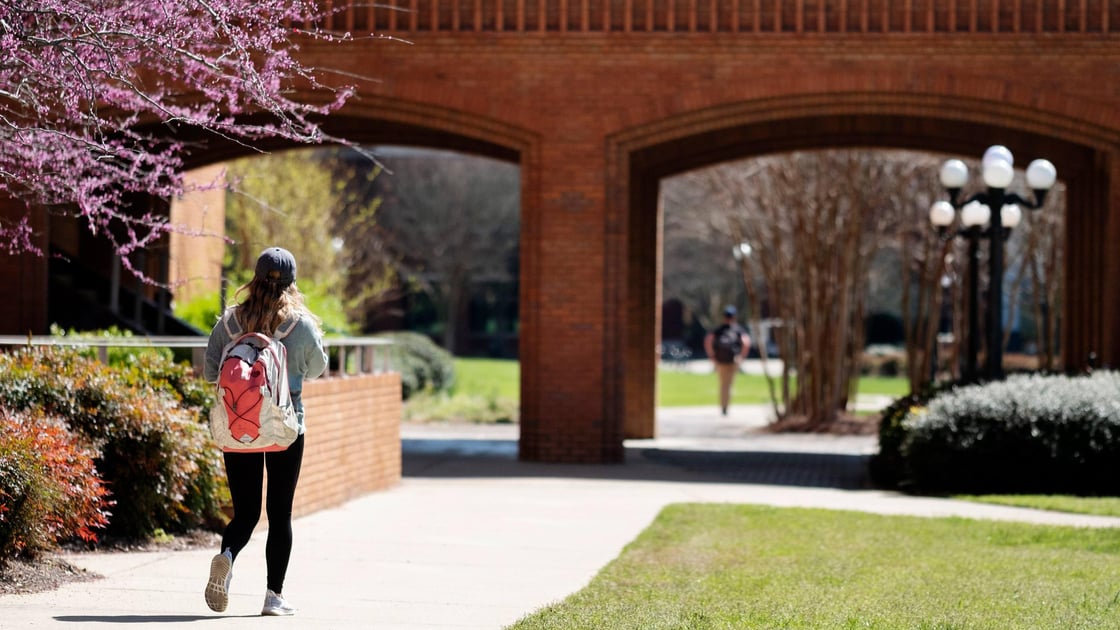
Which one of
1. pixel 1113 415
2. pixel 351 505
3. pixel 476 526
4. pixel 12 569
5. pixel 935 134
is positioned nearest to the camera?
pixel 12 569

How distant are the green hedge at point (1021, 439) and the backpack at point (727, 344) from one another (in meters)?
11.0

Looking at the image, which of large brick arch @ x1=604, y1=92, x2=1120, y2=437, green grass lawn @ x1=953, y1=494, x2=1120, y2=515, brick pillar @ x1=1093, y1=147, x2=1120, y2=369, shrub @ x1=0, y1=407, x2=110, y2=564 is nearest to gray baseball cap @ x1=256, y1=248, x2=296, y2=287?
shrub @ x1=0, y1=407, x2=110, y2=564

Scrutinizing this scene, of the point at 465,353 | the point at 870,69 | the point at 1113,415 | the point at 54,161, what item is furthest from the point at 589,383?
the point at 465,353

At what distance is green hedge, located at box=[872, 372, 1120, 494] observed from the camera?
562 inches

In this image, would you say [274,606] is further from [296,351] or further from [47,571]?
[47,571]

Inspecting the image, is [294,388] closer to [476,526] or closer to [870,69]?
[476,526]

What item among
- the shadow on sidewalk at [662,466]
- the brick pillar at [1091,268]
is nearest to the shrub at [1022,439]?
the shadow on sidewalk at [662,466]

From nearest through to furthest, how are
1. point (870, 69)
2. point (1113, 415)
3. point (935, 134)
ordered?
1. point (1113, 415)
2. point (870, 69)
3. point (935, 134)

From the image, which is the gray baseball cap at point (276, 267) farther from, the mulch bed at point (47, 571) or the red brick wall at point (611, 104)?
the red brick wall at point (611, 104)

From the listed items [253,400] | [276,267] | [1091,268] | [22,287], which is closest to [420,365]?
[22,287]

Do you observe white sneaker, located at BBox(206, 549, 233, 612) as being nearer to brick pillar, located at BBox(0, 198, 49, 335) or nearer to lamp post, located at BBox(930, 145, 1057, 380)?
lamp post, located at BBox(930, 145, 1057, 380)

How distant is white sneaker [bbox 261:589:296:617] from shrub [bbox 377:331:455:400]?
2283cm

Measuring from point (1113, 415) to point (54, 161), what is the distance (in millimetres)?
9646

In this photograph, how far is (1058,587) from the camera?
848cm
